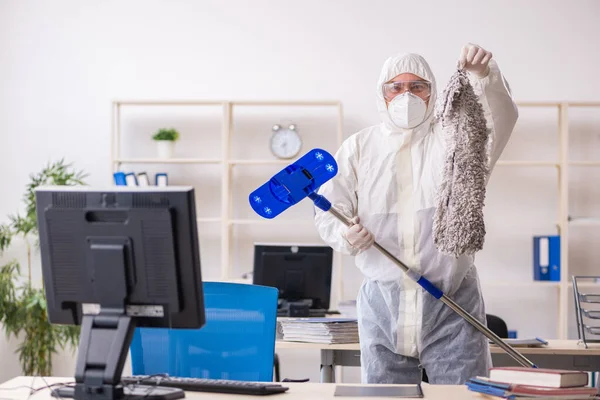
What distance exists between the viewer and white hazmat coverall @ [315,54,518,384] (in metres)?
2.35

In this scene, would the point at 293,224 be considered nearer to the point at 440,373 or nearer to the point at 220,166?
the point at 220,166

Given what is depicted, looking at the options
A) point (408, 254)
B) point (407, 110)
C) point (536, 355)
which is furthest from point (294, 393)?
point (536, 355)

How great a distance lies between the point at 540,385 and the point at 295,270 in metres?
2.21

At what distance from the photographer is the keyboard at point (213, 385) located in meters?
1.86

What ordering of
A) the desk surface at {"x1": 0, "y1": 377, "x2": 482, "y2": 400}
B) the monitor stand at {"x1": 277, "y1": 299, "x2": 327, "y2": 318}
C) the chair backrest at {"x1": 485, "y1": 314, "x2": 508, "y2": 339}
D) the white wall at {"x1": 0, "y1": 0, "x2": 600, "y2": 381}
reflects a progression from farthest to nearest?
the white wall at {"x1": 0, "y1": 0, "x2": 600, "y2": 381} < the chair backrest at {"x1": 485, "y1": 314, "x2": 508, "y2": 339} < the monitor stand at {"x1": 277, "y1": 299, "x2": 327, "y2": 318} < the desk surface at {"x1": 0, "y1": 377, "x2": 482, "y2": 400}

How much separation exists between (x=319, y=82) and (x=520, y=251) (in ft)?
5.76

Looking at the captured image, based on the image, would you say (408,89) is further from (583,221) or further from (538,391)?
(583,221)

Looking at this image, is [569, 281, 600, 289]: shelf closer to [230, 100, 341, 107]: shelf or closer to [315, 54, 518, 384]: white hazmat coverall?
[230, 100, 341, 107]: shelf

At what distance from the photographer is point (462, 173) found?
7.57 feet

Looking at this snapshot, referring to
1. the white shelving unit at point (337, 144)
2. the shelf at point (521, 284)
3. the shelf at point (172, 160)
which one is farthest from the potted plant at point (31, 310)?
the shelf at point (521, 284)

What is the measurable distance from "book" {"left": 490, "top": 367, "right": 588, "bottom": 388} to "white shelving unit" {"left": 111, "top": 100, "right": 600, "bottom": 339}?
10.7 feet

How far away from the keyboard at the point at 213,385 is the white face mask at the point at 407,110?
0.95 meters

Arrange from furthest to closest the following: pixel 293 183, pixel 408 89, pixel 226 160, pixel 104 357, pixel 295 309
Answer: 1. pixel 226 160
2. pixel 295 309
3. pixel 408 89
4. pixel 293 183
5. pixel 104 357

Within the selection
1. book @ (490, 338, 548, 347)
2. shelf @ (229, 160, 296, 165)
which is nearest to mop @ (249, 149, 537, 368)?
book @ (490, 338, 548, 347)
